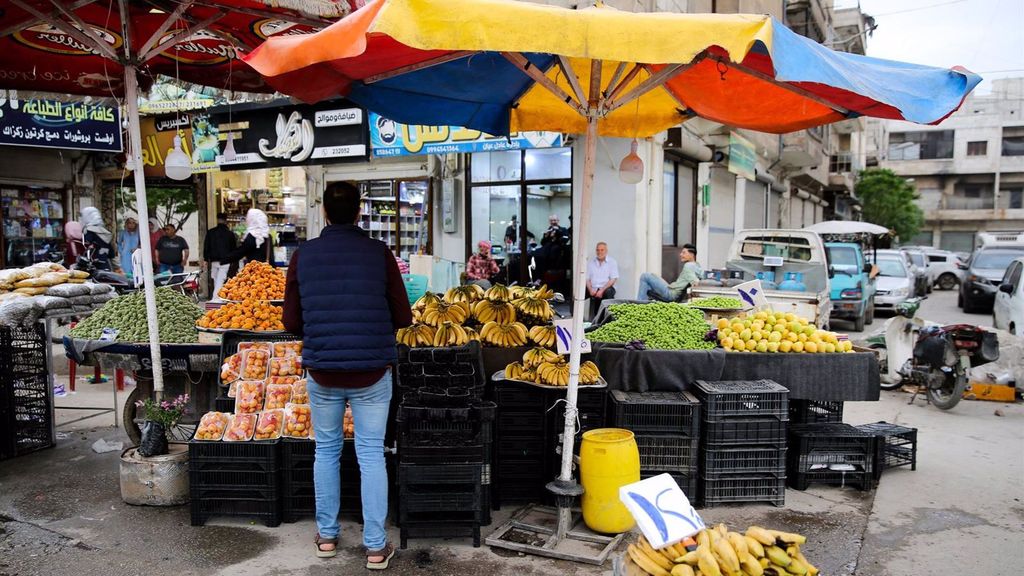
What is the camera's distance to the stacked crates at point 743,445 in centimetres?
483

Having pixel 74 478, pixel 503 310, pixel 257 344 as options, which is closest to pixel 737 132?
pixel 503 310

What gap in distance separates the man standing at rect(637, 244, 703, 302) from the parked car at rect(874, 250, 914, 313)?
9.24 m

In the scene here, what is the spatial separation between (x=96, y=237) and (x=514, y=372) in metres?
9.50

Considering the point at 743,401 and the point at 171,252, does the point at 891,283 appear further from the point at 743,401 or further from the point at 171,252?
the point at 171,252

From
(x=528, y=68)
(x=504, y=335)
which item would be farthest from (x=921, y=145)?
(x=528, y=68)

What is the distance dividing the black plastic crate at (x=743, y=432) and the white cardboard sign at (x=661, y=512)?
1965mm

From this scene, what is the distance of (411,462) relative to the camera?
4.14 metres

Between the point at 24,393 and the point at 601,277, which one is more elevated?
the point at 601,277

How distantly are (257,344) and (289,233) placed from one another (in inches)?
523

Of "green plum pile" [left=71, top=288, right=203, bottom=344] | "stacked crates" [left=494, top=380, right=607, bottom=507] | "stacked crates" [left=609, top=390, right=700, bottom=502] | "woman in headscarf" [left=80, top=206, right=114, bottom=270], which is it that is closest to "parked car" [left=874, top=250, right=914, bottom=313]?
"stacked crates" [left=609, top=390, right=700, bottom=502]

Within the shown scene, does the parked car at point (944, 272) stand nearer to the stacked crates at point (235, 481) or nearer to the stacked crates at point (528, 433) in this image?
the stacked crates at point (528, 433)

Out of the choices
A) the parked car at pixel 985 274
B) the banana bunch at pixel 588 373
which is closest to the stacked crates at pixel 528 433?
the banana bunch at pixel 588 373

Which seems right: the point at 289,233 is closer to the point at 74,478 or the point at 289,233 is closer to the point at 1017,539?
the point at 74,478

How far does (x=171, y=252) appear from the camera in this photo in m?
12.8
